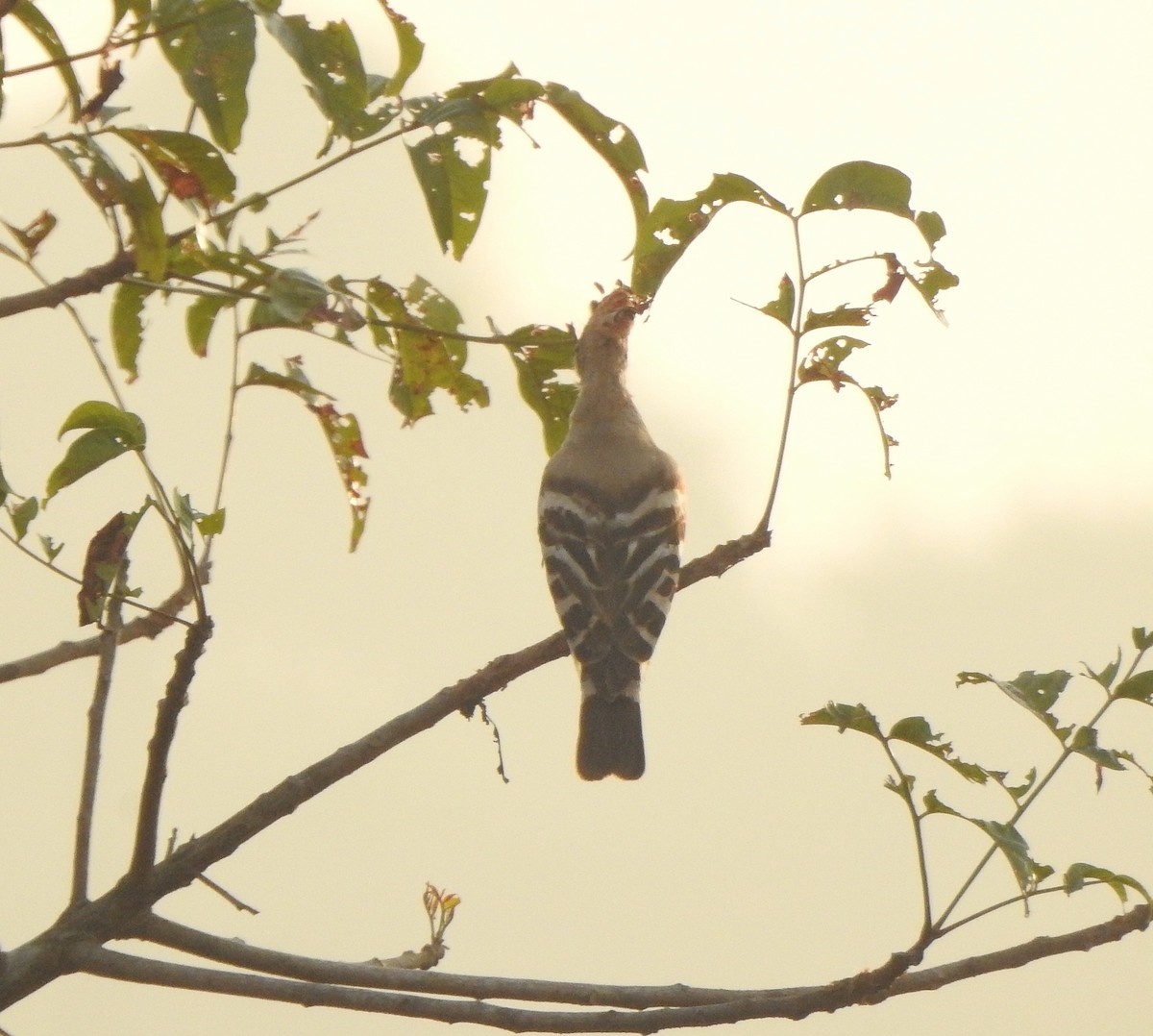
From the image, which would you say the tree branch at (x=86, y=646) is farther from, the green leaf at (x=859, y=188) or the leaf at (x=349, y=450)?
the green leaf at (x=859, y=188)

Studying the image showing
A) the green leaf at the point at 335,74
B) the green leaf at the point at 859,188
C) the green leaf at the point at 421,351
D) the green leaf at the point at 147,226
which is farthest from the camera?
the green leaf at the point at 859,188

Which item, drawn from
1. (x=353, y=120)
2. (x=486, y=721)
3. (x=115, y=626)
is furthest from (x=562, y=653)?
(x=353, y=120)

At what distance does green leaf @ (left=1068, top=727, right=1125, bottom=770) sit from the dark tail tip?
205 centimetres

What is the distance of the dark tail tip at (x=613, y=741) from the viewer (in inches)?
148

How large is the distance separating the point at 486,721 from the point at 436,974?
714mm

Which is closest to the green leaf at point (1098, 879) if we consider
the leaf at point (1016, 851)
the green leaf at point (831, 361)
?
the leaf at point (1016, 851)

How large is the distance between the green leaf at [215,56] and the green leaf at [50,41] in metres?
0.11

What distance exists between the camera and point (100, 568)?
162 cm

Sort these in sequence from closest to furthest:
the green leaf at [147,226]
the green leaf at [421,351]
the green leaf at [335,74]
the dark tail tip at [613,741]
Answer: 1. the green leaf at [147,226]
2. the green leaf at [335,74]
3. the green leaf at [421,351]
4. the dark tail tip at [613,741]

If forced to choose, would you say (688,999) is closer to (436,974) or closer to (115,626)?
(436,974)

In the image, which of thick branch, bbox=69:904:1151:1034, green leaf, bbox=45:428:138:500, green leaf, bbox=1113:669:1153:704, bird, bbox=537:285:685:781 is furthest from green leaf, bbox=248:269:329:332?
bird, bbox=537:285:685:781

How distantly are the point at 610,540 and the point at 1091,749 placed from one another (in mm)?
2415

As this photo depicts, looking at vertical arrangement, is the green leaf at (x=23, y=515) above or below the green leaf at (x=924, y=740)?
above

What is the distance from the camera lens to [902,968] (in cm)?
169
